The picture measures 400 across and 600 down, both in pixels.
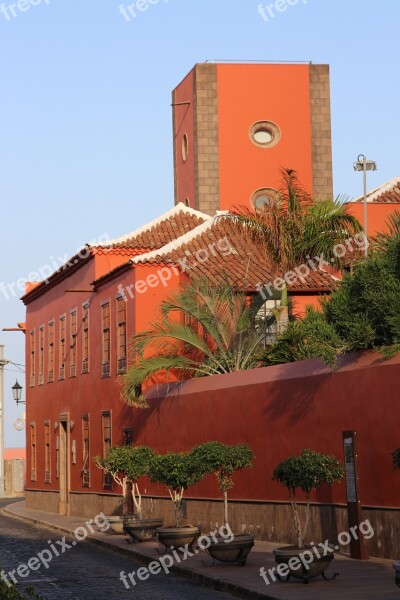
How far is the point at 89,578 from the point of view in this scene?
18.0m

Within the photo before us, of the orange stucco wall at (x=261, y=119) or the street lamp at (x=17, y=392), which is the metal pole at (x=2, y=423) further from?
the orange stucco wall at (x=261, y=119)

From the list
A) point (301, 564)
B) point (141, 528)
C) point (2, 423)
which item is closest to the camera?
point (301, 564)

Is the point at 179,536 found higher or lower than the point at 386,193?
lower

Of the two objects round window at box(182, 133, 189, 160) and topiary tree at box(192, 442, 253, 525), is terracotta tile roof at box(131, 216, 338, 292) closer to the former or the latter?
topiary tree at box(192, 442, 253, 525)

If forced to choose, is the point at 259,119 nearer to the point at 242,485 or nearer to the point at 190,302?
the point at 190,302

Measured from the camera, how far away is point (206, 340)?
29.0 meters

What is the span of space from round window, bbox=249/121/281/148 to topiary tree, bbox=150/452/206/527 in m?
25.0

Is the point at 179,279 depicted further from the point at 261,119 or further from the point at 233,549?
the point at 261,119

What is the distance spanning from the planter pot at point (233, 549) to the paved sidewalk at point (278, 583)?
0.15 metres

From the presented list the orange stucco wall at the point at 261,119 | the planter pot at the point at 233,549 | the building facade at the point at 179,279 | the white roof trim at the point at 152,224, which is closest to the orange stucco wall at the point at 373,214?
the building facade at the point at 179,279

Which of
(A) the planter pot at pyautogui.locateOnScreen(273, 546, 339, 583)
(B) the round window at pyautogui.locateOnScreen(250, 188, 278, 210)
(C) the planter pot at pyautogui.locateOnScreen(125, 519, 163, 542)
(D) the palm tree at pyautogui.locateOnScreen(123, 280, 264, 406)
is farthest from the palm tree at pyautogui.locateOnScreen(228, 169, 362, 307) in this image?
(B) the round window at pyautogui.locateOnScreen(250, 188, 278, 210)

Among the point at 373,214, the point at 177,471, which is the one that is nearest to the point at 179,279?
the point at 373,214

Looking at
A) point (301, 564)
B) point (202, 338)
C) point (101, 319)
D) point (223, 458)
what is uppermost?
point (101, 319)

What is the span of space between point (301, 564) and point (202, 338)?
13372 mm
